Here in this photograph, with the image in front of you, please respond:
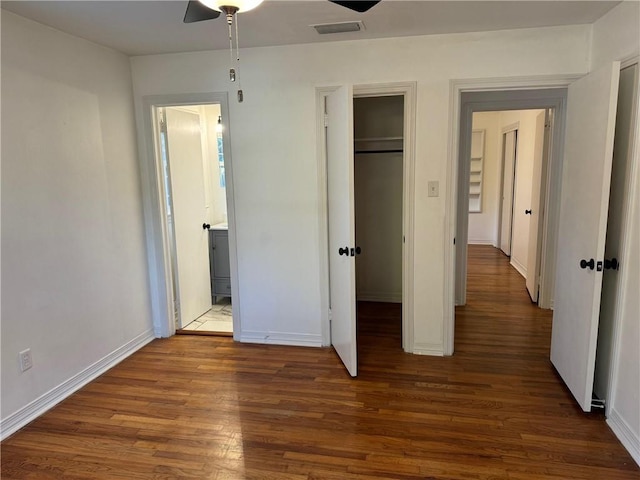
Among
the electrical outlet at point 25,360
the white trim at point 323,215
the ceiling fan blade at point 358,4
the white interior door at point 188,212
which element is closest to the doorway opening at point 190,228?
the white interior door at point 188,212

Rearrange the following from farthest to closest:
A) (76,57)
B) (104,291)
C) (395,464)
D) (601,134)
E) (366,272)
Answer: (366,272)
(104,291)
(76,57)
(601,134)
(395,464)

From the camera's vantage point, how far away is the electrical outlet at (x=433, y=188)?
122 inches

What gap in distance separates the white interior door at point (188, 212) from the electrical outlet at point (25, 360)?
1469 mm

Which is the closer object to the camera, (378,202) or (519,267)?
(378,202)

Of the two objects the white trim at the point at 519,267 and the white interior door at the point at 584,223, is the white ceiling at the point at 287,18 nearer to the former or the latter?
the white interior door at the point at 584,223

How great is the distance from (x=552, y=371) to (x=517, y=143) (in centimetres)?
456

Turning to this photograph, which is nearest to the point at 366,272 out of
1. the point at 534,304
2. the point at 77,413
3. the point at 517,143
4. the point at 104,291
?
the point at 534,304

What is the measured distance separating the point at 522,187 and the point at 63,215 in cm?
574

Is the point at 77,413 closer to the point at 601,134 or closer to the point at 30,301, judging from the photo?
the point at 30,301

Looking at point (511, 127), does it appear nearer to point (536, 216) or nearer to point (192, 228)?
point (536, 216)

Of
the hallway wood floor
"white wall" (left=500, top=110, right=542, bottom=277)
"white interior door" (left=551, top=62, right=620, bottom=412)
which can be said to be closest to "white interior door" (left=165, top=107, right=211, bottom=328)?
the hallway wood floor

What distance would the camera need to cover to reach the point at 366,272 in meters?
4.84

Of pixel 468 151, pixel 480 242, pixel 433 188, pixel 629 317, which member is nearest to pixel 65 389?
pixel 433 188

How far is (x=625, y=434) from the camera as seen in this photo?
7.23 ft
